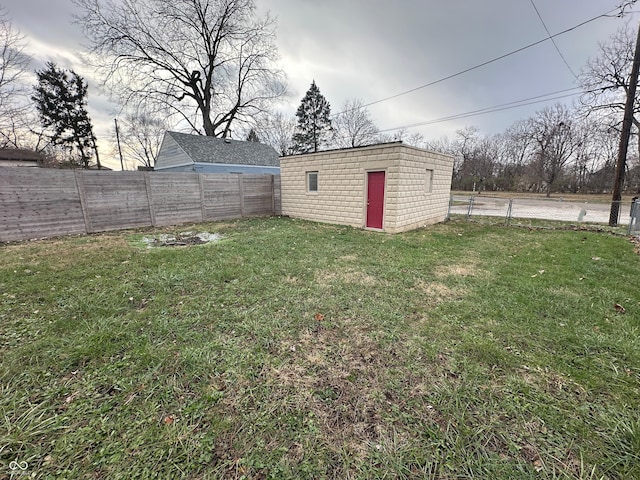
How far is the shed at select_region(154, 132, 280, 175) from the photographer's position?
16.2m

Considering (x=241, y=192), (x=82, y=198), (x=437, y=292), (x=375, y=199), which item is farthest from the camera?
(x=241, y=192)

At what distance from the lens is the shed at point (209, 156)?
1623 cm

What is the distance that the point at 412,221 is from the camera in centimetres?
935

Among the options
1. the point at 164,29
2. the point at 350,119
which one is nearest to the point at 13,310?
the point at 164,29

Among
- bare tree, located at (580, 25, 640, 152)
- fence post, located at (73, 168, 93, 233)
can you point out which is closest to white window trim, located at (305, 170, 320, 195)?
fence post, located at (73, 168, 93, 233)

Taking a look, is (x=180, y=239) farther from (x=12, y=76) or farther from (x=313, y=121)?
(x=313, y=121)

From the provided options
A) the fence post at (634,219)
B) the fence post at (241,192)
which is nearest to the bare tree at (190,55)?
the fence post at (241,192)

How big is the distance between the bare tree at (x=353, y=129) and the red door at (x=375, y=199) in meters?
25.8

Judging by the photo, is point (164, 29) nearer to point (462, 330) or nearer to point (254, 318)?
point (254, 318)

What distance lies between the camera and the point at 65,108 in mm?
24391

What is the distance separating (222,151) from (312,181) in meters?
10.2

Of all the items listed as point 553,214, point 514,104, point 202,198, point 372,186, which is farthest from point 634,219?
point 202,198

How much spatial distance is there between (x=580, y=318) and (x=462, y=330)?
5.17 ft

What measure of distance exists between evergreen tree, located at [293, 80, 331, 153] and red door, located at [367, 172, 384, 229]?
24573 mm
